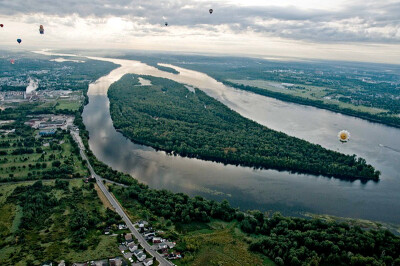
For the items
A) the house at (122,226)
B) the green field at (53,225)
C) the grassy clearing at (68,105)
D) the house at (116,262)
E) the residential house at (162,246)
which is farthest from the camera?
the grassy clearing at (68,105)

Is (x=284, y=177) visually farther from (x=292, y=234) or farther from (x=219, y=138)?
(x=292, y=234)

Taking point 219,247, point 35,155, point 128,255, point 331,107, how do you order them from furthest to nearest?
point 331,107
point 35,155
point 219,247
point 128,255

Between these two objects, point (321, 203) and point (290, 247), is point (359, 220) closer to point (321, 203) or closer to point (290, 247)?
point (321, 203)

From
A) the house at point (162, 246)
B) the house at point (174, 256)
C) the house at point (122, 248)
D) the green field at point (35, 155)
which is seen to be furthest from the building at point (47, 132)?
the house at point (174, 256)

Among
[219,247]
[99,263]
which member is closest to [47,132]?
[99,263]

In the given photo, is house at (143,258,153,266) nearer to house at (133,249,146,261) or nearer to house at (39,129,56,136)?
house at (133,249,146,261)

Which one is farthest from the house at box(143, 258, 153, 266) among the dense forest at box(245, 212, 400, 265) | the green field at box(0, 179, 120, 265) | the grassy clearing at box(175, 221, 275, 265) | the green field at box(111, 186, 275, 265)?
the dense forest at box(245, 212, 400, 265)

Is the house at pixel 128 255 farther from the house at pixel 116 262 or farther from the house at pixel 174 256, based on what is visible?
the house at pixel 174 256
